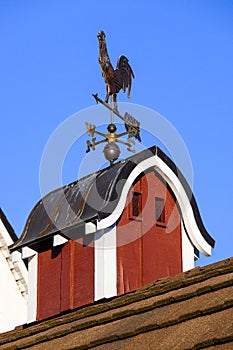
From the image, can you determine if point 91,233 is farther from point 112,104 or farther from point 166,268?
point 112,104

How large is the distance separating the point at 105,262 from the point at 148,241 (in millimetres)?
819

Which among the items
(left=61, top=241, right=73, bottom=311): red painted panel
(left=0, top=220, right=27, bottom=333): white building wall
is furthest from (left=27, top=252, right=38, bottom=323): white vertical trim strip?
(left=0, top=220, right=27, bottom=333): white building wall

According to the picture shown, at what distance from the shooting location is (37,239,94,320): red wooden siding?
13586mm

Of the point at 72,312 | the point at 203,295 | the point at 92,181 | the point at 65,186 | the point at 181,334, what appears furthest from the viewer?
the point at 65,186

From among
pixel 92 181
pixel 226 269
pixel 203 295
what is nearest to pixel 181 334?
pixel 203 295

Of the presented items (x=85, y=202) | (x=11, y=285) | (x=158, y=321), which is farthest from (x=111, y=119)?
(x=11, y=285)

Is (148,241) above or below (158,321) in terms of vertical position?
above

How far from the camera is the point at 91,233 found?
13.6 meters

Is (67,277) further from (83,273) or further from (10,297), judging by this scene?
(10,297)

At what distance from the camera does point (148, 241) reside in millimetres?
13867

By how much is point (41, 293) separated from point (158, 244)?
1841 mm

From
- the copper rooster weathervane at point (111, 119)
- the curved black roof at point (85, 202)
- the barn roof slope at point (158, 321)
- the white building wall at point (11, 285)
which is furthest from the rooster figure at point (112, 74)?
the white building wall at point (11, 285)

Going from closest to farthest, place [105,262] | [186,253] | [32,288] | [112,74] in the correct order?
[105,262] < [186,253] < [32,288] < [112,74]

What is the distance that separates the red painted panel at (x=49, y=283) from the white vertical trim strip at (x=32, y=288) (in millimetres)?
61
